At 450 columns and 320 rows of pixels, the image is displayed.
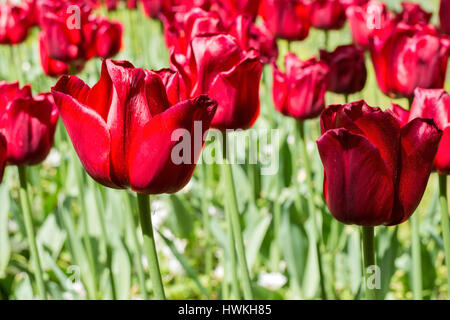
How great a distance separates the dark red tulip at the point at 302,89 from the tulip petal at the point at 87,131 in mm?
788

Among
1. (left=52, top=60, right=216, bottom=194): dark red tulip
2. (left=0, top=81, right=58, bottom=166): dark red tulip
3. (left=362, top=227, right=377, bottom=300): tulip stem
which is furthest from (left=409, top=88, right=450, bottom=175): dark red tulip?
(left=0, top=81, right=58, bottom=166): dark red tulip

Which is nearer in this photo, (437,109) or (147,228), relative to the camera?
(147,228)

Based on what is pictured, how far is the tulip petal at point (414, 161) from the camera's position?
2.95 feet

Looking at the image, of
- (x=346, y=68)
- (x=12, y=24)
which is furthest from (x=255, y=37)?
(x=12, y=24)

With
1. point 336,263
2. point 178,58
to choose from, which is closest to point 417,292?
point 336,263

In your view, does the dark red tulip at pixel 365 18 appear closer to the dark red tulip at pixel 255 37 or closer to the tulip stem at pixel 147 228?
the dark red tulip at pixel 255 37

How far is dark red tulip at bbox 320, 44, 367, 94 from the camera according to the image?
1729 mm

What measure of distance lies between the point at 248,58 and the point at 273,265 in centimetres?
126

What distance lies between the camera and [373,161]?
0.90m

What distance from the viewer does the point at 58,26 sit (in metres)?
1.93

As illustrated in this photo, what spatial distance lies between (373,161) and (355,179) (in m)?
0.04

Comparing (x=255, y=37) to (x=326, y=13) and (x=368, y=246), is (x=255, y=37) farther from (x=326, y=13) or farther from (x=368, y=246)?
(x=368, y=246)

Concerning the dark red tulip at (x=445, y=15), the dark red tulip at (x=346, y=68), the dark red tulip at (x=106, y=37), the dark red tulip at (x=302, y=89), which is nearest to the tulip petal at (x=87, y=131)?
the dark red tulip at (x=302, y=89)

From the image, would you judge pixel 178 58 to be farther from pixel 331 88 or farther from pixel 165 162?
pixel 331 88
